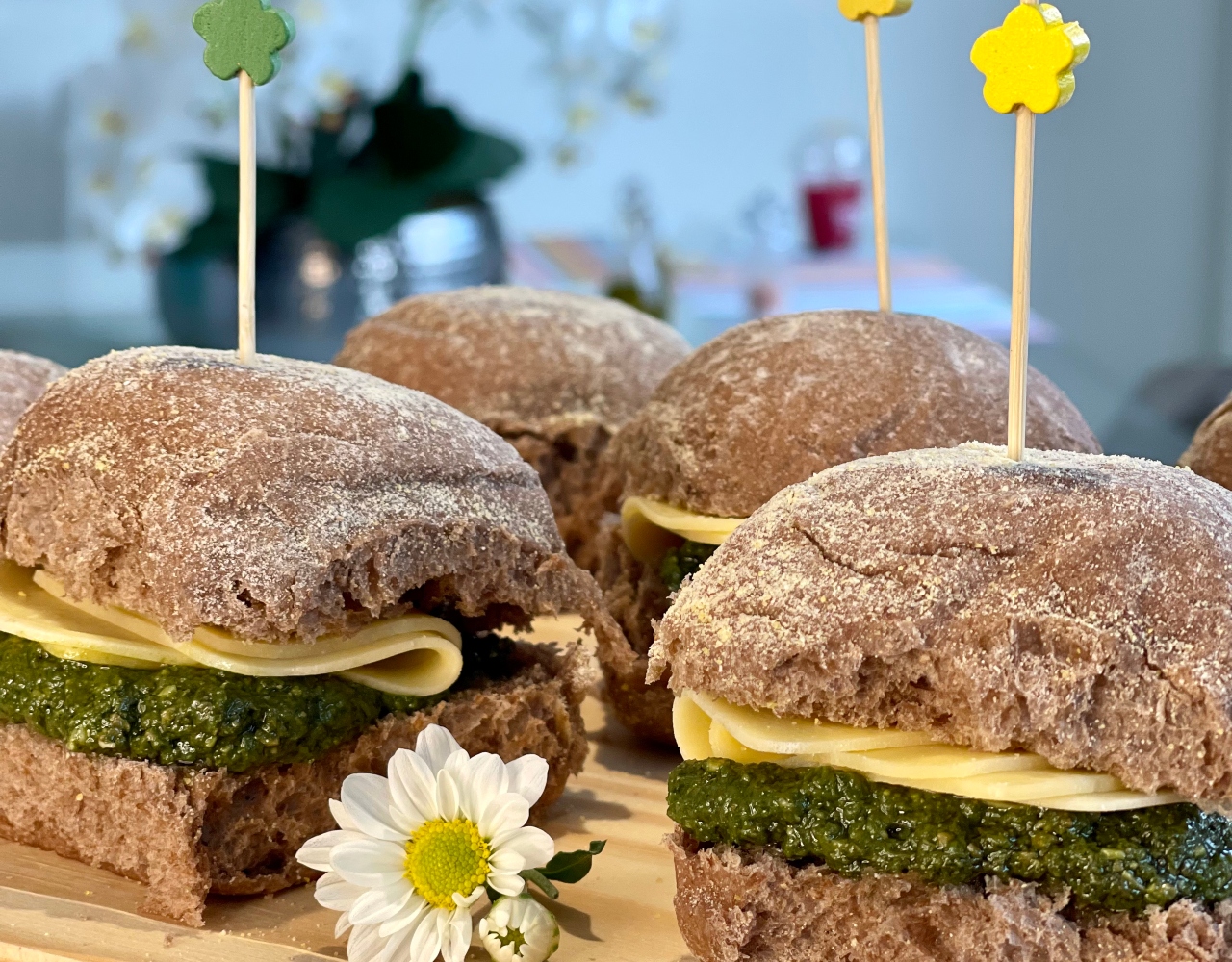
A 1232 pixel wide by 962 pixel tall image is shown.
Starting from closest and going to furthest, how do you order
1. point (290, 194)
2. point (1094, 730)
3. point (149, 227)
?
point (1094, 730) → point (290, 194) → point (149, 227)

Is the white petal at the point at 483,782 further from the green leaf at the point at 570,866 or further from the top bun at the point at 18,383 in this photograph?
the top bun at the point at 18,383

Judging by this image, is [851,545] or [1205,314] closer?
[851,545]

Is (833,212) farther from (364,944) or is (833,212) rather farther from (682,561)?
(364,944)

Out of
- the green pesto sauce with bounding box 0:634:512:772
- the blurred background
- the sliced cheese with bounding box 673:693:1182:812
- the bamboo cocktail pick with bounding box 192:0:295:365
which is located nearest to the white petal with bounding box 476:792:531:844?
the sliced cheese with bounding box 673:693:1182:812

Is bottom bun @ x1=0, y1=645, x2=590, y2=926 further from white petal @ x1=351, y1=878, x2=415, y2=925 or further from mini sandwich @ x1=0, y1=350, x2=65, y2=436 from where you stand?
mini sandwich @ x1=0, y1=350, x2=65, y2=436

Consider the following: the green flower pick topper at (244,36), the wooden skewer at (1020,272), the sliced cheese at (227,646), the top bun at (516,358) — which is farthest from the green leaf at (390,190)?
the wooden skewer at (1020,272)

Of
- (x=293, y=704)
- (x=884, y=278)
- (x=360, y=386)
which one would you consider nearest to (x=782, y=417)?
(x=884, y=278)

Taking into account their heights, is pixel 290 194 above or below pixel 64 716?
above

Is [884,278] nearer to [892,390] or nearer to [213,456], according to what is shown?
[892,390]
